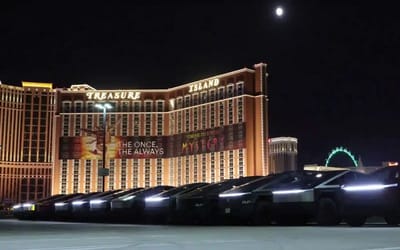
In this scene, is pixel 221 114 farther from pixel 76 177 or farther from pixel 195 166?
pixel 76 177

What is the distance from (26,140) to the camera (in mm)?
A: 144125

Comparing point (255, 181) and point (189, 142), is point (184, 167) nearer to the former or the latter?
point (189, 142)

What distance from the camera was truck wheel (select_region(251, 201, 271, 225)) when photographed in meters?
17.3

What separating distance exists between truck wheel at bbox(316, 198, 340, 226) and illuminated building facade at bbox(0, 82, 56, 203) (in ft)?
423

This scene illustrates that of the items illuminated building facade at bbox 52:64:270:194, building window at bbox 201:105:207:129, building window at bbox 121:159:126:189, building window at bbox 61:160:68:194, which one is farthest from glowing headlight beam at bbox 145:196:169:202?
building window at bbox 61:160:68:194

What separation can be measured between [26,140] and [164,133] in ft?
179

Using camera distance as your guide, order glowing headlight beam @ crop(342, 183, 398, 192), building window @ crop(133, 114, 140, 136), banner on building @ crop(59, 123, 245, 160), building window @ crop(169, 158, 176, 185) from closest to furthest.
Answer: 1. glowing headlight beam @ crop(342, 183, 398, 192)
2. banner on building @ crop(59, 123, 245, 160)
3. building window @ crop(169, 158, 176, 185)
4. building window @ crop(133, 114, 140, 136)

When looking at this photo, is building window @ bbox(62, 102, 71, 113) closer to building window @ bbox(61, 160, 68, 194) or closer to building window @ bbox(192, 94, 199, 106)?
building window @ bbox(61, 160, 68, 194)

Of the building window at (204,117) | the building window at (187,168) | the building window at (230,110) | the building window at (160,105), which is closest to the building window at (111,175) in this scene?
the building window at (160,105)

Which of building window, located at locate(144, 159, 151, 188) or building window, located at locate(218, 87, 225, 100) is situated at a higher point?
building window, located at locate(218, 87, 225, 100)

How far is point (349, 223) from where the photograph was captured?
15.9m

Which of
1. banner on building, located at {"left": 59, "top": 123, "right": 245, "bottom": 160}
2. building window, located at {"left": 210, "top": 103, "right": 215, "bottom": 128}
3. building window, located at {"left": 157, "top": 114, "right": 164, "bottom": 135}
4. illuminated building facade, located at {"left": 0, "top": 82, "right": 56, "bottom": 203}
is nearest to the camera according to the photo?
banner on building, located at {"left": 59, "top": 123, "right": 245, "bottom": 160}

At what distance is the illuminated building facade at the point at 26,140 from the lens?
5482 inches

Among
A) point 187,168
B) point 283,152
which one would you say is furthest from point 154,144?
point 283,152
